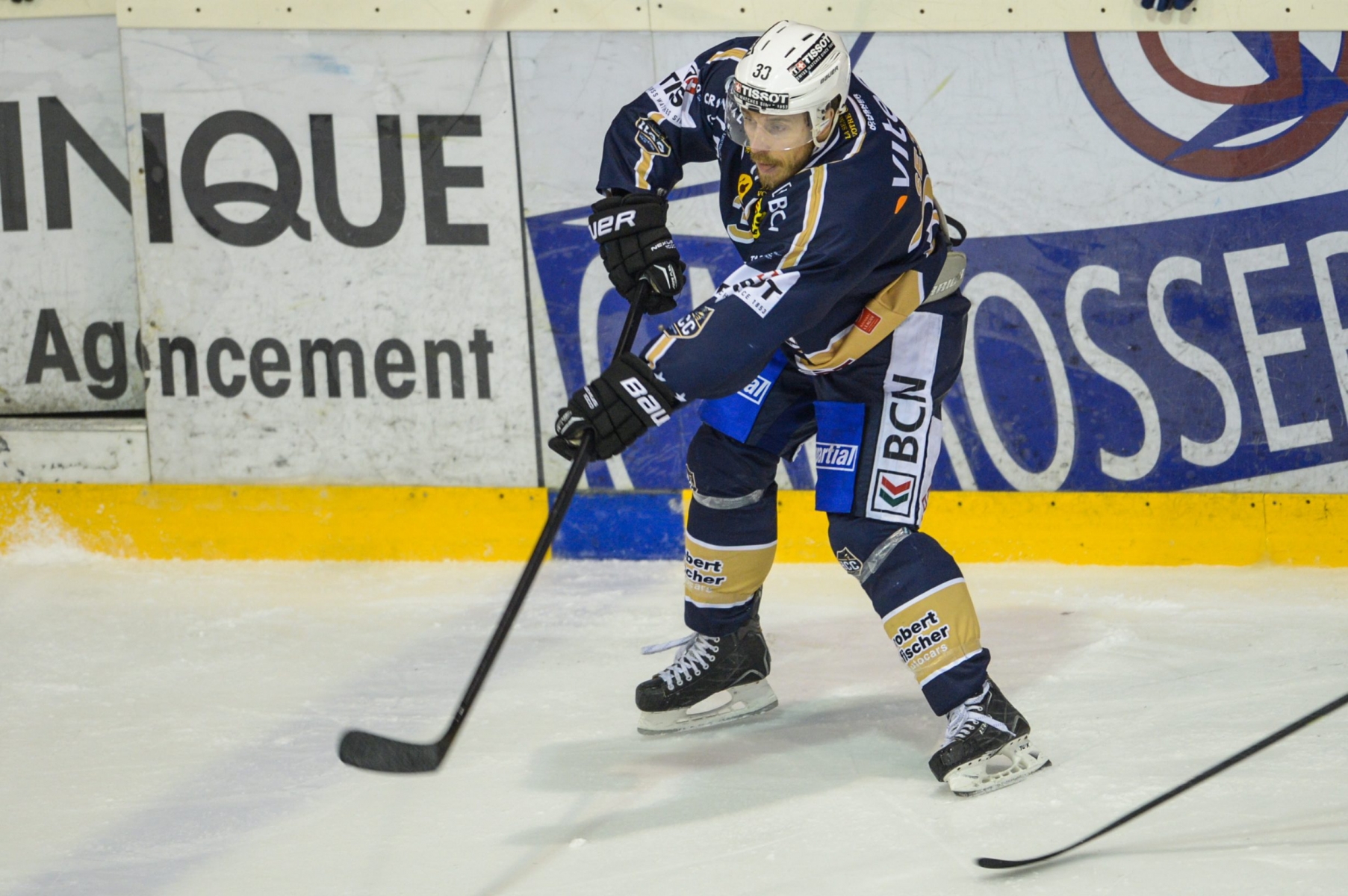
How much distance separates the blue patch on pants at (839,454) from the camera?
243cm

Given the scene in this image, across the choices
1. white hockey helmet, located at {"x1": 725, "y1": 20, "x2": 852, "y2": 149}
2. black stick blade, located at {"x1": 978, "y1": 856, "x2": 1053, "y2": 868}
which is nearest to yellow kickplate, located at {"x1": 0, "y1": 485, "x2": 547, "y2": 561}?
white hockey helmet, located at {"x1": 725, "y1": 20, "x2": 852, "y2": 149}

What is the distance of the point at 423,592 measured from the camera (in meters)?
3.62

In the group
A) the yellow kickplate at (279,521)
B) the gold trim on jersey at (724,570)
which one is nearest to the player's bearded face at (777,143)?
the gold trim on jersey at (724,570)

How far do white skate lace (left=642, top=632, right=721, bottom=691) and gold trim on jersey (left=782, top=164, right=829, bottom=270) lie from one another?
0.90 m

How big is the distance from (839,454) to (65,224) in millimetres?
2665

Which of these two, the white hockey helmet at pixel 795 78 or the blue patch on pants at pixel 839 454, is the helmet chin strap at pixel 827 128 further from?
the blue patch on pants at pixel 839 454

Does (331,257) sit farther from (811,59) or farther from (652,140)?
(811,59)

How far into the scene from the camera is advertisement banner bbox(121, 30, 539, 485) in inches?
145

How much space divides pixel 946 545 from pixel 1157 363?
0.73 m

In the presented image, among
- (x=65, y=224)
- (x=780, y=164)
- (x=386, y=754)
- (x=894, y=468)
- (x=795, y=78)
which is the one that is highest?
(x=65, y=224)

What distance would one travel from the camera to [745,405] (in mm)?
2555

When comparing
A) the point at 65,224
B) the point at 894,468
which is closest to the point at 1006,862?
the point at 894,468

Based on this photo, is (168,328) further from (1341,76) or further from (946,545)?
(1341,76)

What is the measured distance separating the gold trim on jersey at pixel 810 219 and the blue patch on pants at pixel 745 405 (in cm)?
35
